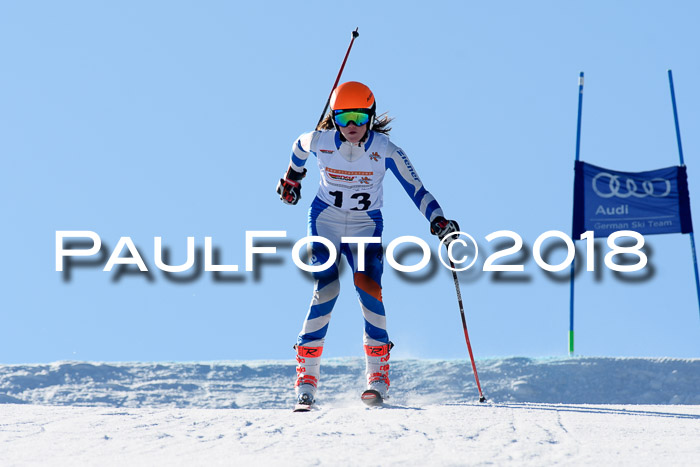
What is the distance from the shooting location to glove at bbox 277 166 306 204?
6.24 m

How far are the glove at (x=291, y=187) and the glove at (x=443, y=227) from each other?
97cm

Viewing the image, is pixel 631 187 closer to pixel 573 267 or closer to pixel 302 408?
pixel 573 267

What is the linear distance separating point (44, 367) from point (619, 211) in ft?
26.7

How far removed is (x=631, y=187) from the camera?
43.7 ft

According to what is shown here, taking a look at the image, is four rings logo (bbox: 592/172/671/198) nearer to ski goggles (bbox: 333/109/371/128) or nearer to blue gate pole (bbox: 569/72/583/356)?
blue gate pole (bbox: 569/72/583/356)

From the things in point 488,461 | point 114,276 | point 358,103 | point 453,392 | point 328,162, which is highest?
point 358,103

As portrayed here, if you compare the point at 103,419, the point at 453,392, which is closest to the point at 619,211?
the point at 453,392

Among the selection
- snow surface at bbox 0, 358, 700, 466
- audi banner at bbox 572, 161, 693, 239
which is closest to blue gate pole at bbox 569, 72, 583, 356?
audi banner at bbox 572, 161, 693, 239

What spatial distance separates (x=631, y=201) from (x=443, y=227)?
810 centimetres

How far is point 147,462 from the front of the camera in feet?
12.3

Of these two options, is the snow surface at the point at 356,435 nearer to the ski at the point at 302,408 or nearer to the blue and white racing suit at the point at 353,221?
the ski at the point at 302,408

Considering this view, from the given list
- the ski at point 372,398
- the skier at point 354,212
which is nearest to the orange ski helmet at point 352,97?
the skier at point 354,212

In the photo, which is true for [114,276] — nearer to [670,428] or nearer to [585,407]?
[585,407]

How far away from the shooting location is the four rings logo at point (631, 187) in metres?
13.2
